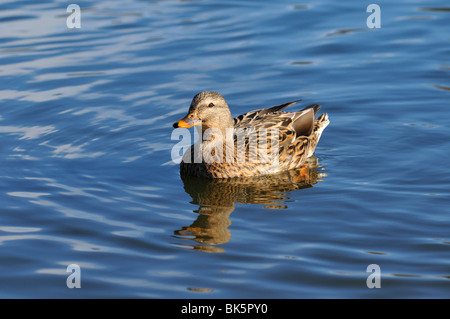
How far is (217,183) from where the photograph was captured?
8.91 metres

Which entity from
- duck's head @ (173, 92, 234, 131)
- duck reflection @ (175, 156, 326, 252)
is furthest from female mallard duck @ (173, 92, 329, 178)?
duck reflection @ (175, 156, 326, 252)

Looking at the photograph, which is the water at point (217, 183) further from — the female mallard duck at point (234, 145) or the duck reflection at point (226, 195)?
the female mallard duck at point (234, 145)

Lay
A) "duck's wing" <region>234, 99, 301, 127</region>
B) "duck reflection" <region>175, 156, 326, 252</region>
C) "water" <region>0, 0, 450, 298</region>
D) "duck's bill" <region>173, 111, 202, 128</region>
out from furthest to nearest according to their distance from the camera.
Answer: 1. "duck's wing" <region>234, 99, 301, 127</region>
2. "duck's bill" <region>173, 111, 202, 128</region>
3. "duck reflection" <region>175, 156, 326, 252</region>
4. "water" <region>0, 0, 450, 298</region>

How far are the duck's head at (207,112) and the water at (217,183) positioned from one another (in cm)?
75

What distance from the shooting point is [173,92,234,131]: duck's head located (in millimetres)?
8703

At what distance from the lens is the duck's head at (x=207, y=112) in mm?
8703

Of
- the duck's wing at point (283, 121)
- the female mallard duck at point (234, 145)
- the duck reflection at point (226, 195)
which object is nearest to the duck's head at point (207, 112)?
the female mallard duck at point (234, 145)

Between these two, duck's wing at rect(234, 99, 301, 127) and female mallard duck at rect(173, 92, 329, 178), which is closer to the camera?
female mallard duck at rect(173, 92, 329, 178)

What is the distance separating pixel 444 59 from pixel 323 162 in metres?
4.30

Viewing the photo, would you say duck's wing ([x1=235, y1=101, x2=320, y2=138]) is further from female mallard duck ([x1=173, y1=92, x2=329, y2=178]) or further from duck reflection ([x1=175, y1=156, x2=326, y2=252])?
duck reflection ([x1=175, y1=156, x2=326, y2=252])

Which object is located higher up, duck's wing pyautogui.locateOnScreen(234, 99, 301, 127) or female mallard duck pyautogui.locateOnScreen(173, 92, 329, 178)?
duck's wing pyautogui.locateOnScreen(234, 99, 301, 127)

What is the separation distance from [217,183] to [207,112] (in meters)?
0.88

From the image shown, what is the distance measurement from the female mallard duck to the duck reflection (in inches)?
4.5
